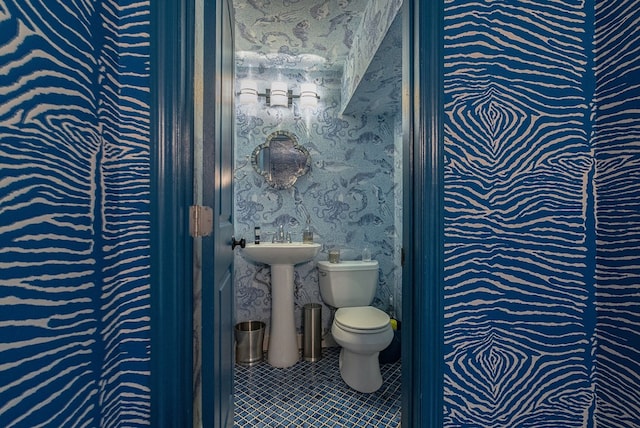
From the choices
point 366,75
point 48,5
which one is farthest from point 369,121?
point 48,5

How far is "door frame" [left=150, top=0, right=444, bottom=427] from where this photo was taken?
82cm

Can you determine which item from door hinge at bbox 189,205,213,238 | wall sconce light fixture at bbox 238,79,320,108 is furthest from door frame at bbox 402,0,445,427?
wall sconce light fixture at bbox 238,79,320,108

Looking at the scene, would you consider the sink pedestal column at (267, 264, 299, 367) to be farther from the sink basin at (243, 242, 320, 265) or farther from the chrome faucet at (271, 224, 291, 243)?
the chrome faucet at (271, 224, 291, 243)

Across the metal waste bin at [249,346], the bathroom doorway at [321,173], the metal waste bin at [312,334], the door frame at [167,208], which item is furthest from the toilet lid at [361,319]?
the door frame at [167,208]

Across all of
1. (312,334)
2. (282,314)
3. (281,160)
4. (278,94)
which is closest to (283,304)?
(282,314)

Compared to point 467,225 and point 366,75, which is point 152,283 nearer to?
point 467,225

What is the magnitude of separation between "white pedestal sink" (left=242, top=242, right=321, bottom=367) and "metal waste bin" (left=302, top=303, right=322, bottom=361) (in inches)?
4.7

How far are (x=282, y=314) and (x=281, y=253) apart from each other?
0.49 m

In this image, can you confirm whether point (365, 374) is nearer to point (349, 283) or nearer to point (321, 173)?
point (349, 283)

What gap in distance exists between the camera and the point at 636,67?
0.85 metres

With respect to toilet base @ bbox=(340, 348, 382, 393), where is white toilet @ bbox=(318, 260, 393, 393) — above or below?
above

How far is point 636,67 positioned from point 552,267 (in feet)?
1.84

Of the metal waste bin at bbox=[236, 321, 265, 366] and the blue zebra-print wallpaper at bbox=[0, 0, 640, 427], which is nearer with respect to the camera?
the blue zebra-print wallpaper at bbox=[0, 0, 640, 427]

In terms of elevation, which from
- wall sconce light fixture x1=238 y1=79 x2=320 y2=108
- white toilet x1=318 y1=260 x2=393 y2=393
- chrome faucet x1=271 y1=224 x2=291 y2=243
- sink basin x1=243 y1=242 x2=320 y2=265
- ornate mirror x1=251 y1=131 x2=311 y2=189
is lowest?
Result: white toilet x1=318 y1=260 x2=393 y2=393
